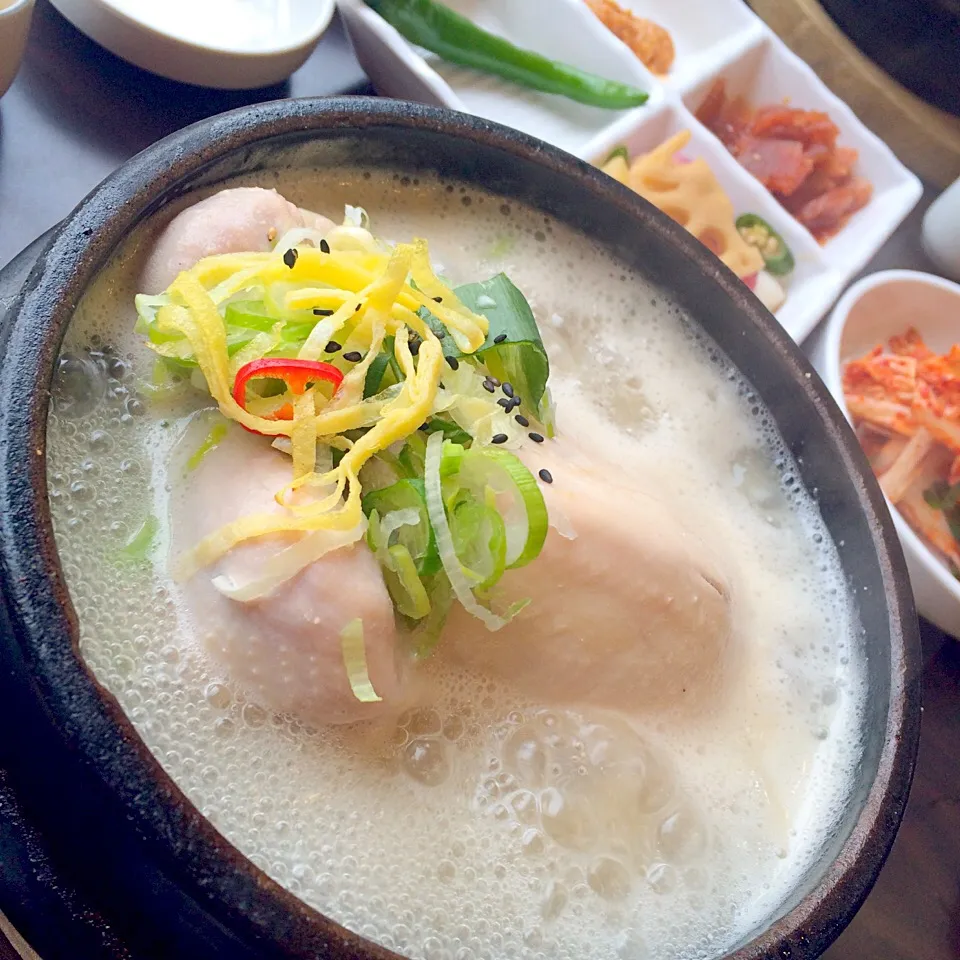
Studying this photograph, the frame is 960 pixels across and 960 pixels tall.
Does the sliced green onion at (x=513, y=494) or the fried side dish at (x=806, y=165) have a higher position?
the fried side dish at (x=806, y=165)

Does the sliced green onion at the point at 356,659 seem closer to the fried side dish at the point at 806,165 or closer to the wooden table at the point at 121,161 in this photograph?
the wooden table at the point at 121,161

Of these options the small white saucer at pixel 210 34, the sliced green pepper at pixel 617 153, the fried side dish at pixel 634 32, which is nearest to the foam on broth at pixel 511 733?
the small white saucer at pixel 210 34

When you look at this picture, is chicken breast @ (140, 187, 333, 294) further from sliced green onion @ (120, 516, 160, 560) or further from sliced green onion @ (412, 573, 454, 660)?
sliced green onion @ (412, 573, 454, 660)

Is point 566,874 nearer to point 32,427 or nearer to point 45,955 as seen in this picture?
point 45,955

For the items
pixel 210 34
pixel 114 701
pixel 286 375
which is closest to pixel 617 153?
pixel 210 34

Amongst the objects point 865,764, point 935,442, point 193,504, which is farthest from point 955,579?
point 193,504

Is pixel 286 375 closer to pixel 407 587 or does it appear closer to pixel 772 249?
pixel 407 587
